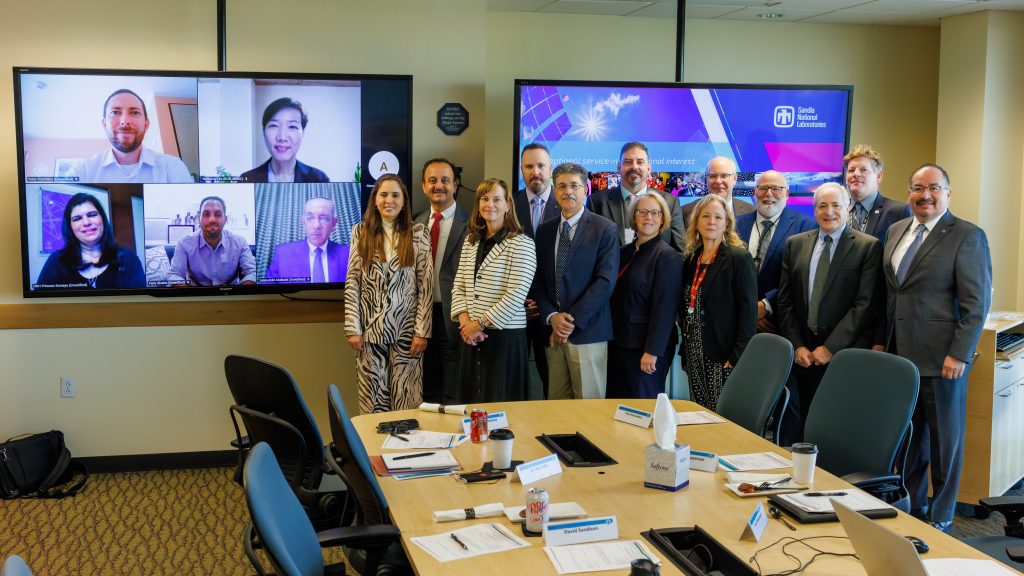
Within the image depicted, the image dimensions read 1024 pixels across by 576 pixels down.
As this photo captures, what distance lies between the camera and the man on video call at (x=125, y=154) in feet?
16.1

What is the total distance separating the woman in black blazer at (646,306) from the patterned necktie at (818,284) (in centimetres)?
67

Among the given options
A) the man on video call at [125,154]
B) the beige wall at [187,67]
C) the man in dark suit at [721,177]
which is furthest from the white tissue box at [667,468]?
the man on video call at [125,154]

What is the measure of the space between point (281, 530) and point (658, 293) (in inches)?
120

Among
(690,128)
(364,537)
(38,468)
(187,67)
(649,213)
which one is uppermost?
(187,67)

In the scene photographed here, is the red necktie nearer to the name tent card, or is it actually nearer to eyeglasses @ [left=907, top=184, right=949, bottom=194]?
the name tent card

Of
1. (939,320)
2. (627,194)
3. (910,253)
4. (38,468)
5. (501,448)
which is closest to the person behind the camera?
(501,448)

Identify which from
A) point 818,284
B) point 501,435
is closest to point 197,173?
point 501,435

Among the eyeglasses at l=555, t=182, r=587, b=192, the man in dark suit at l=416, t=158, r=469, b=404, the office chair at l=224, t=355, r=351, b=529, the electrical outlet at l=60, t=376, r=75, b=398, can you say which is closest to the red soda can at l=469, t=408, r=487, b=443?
the office chair at l=224, t=355, r=351, b=529

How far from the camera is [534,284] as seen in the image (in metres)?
4.82

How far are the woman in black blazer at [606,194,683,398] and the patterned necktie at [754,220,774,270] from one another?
2.13 feet

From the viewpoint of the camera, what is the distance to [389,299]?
475 cm

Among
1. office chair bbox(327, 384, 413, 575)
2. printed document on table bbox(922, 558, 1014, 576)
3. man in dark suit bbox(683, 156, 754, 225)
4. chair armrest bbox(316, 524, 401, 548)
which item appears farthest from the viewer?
man in dark suit bbox(683, 156, 754, 225)

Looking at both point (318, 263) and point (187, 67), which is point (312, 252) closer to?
point (318, 263)

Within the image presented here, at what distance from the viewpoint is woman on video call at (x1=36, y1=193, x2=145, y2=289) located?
4.91 m
